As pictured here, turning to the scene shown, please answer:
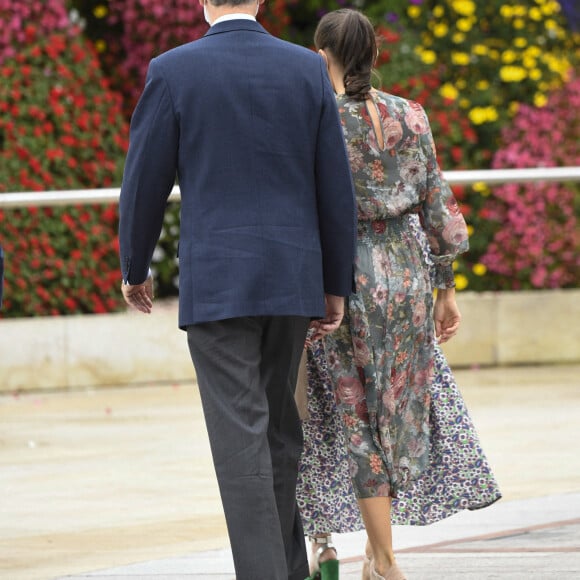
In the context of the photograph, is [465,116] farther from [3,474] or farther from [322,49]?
[322,49]

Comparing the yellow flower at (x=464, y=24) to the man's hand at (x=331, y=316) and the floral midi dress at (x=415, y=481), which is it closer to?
the floral midi dress at (x=415, y=481)

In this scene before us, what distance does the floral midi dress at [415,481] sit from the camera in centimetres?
452

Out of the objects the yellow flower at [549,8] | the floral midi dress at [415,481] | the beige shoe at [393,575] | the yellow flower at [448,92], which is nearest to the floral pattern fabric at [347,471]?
the floral midi dress at [415,481]

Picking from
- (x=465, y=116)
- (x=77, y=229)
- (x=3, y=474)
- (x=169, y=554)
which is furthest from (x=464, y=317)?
(x=169, y=554)

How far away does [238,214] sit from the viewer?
3668 millimetres

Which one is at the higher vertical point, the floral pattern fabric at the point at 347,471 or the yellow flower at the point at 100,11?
the floral pattern fabric at the point at 347,471

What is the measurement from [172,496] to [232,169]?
104 inches

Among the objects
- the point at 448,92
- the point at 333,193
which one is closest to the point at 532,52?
the point at 448,92

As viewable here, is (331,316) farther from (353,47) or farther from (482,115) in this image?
(482,115)

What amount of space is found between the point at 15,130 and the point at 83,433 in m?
2.33

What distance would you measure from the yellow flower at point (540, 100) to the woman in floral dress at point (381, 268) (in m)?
6.42

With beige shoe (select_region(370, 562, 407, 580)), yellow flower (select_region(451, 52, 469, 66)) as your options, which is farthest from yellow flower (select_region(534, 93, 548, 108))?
beige shoe (select_region(370, 562, 407, 580))

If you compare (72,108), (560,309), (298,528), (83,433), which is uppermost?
(298,528)

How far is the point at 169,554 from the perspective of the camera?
200 inches
